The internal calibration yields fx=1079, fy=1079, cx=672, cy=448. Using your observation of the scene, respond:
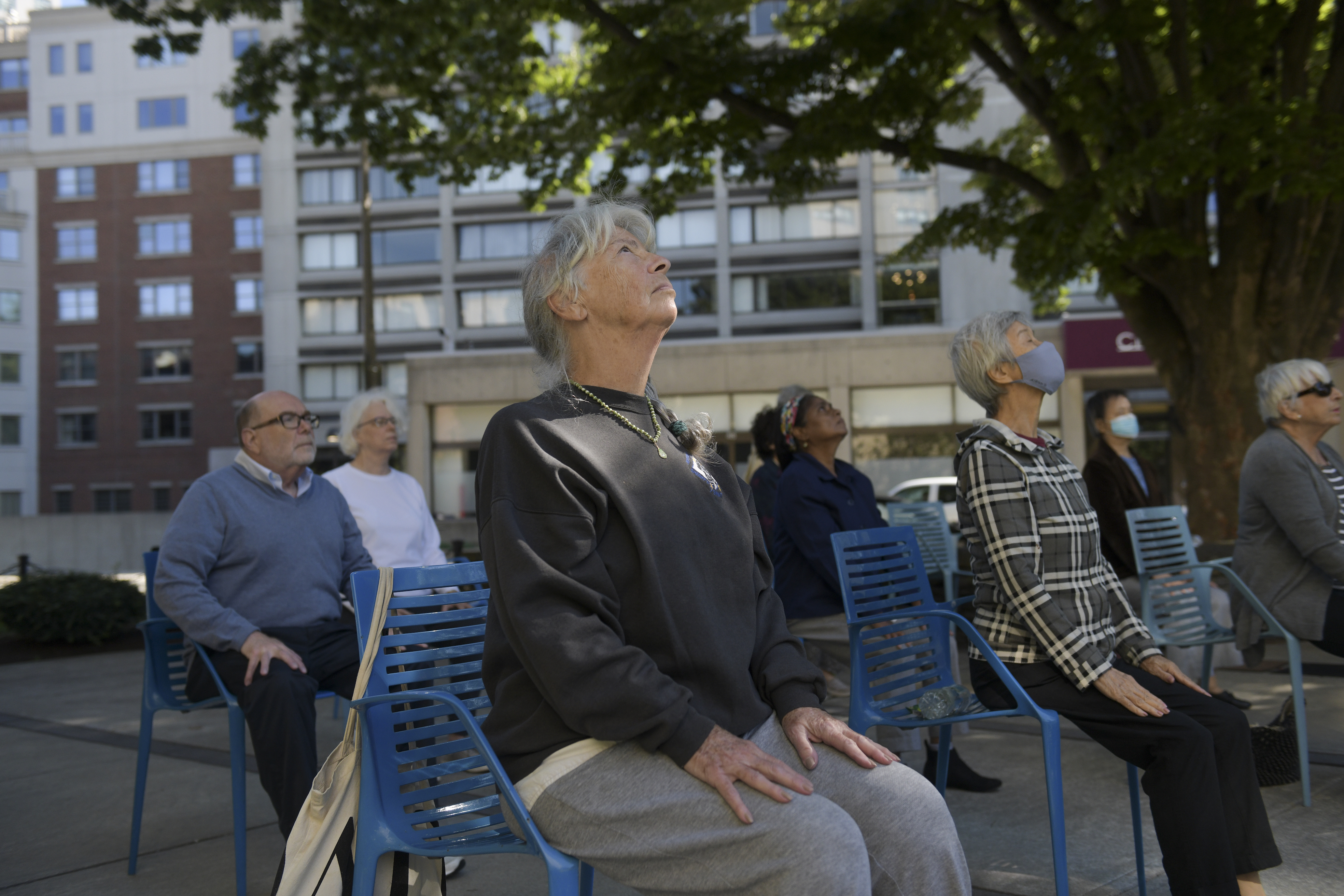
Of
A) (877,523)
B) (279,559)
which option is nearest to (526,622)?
(279,559)

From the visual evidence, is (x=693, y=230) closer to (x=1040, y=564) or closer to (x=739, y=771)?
(x=1040, y=564)

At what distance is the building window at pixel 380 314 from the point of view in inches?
1577

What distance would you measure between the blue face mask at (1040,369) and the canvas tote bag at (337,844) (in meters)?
2.11

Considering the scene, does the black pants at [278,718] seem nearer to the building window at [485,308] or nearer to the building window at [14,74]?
the building window at [485,308]

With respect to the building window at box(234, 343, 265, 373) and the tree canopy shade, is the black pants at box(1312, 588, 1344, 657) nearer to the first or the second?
the tree canopy shade

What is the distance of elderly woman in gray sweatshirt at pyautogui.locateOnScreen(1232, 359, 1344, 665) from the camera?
430 cm

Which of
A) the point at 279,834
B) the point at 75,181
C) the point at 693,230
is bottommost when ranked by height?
the point at 279,834

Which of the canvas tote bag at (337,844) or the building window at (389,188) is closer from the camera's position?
the canvas tote bag at (337,844)

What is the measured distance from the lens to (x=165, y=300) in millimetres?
44875

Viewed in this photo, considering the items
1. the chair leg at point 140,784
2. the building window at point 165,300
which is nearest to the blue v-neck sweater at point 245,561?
the chair leg at point 140,784

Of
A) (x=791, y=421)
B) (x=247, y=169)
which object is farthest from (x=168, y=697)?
(x=247, y=169)

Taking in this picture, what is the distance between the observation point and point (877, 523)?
16.7 feet

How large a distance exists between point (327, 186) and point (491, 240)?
744 cm

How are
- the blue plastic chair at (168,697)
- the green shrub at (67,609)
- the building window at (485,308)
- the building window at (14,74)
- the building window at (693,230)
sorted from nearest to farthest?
1. the blue plastic chair at (168,697)
2. the green shrub at (67,609)
3. the building window at (693,230)
4. the building window at (485,308)
5. the building window at (14,74)
